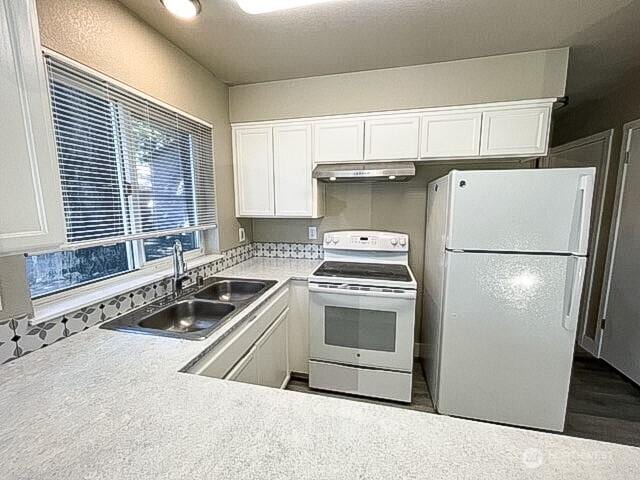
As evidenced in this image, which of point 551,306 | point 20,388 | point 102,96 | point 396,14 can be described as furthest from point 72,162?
point 551,306

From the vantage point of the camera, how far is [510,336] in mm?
1830

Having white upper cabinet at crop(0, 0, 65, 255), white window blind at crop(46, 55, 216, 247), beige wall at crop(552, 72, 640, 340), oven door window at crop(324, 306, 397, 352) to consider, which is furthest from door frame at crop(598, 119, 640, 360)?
white upper cabinet at crop(0, 0, 65, 255)

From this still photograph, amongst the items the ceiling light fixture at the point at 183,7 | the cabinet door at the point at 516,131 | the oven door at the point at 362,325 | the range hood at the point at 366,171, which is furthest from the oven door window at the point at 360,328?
the ceiling light fixture at the point at 183,7

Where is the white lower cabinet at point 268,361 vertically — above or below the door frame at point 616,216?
below

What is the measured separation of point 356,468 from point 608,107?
383 centimetres

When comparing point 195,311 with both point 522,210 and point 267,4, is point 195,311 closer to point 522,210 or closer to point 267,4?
point 267,4

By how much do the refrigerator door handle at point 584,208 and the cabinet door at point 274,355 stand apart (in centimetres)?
188

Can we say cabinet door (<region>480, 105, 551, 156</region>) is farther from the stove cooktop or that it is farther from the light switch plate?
the light switch plate

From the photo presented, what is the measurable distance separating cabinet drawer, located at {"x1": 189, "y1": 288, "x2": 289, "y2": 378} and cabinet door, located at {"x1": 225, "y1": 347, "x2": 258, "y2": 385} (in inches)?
1.2

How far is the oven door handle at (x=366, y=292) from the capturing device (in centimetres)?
199

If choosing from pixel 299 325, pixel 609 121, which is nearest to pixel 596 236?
pixel 609 121

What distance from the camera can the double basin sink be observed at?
138 cm

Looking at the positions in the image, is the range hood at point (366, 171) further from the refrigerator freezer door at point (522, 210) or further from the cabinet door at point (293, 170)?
the refrigerator freezer door at point (522, 210)

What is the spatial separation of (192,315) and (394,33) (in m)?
2.11
